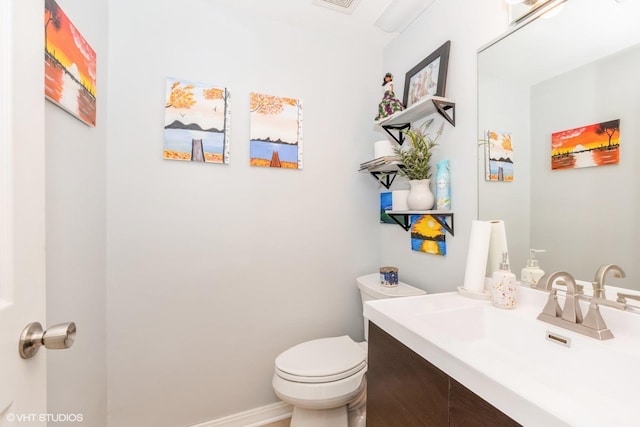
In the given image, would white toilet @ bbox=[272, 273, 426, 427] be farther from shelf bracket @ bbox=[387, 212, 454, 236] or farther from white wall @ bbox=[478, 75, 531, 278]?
white wall @ bbox=[478, 75, 531, 278]

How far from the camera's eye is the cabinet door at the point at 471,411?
1.79 feet

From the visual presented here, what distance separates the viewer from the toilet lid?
4.09 feet

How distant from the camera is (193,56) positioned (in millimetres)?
1459

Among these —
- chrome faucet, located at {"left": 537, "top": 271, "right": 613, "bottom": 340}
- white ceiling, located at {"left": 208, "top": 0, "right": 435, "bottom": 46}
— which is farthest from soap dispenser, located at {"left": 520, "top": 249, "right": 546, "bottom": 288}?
white ceiling, located at {"left": 208, "top": 0, "right": 435, "bottom": 46}

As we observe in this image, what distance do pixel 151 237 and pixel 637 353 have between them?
1779mm

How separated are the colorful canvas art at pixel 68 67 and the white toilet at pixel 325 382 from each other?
4.41 ft

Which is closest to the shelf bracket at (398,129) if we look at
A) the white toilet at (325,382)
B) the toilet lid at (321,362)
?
the white toilet at (325,382)

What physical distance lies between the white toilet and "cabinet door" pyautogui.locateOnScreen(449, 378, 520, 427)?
0.60 m

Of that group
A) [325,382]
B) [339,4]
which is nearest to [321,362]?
[325,382]

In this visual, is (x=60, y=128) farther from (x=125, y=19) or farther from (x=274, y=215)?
(x=274, y=215)

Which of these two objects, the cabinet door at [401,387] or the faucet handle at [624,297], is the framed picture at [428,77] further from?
the cabinet door at [401,387]

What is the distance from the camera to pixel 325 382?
1240 mm

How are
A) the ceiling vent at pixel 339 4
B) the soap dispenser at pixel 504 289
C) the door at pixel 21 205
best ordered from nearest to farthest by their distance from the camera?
the door at pixel 21 205
the soap dispenser at pixel 504 289
the ceiling vent at pixel 339 4

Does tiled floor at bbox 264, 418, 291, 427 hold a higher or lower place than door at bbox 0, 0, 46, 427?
lower
